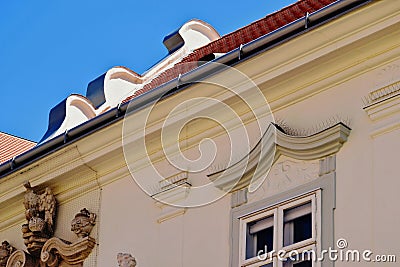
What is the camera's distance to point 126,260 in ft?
38.9

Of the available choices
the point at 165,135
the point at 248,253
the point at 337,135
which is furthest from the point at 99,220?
the point at 337,135

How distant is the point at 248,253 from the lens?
11.0m

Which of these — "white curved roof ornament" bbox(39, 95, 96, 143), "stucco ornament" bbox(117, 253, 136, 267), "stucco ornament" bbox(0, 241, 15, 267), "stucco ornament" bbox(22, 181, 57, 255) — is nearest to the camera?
"stucco ornament" bbox(117, 253, 136, 267)

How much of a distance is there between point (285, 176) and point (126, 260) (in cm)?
175

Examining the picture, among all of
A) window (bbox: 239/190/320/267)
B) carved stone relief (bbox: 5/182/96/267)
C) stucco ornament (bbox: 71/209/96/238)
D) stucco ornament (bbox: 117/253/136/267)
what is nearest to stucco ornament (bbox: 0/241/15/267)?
carved stone relief (bbox: 5/182/96/267)

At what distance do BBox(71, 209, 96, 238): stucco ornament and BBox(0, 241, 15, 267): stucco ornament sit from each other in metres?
0.94

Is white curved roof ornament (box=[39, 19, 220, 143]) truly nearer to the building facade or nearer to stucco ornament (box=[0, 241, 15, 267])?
the building facade

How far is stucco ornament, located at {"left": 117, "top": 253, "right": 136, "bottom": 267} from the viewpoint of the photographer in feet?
38.9

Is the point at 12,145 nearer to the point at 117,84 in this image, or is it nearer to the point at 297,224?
the point at 117,84

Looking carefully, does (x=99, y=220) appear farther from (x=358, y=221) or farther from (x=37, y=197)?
(x=358, y=221)

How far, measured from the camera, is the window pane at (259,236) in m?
10.9

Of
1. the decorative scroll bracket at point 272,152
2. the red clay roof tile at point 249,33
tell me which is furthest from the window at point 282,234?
the red clay roof tile at point 249,33

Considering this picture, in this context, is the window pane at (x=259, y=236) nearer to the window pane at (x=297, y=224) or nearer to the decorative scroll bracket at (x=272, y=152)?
the window pane at (x=297, y=224)

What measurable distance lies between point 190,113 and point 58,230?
1.92 metres
